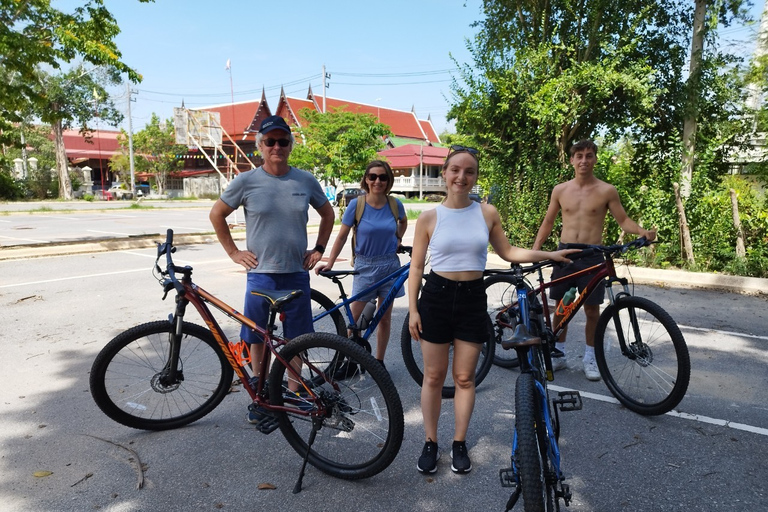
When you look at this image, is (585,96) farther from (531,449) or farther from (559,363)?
(531,449)

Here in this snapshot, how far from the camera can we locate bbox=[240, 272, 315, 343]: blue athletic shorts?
3.41 m

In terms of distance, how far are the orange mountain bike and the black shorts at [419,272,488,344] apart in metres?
0.40

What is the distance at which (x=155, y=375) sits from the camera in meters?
3.43

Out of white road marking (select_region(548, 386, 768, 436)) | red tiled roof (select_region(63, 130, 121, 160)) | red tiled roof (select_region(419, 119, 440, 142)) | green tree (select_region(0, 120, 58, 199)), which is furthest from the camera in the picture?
red tiled roof (select_region(419, 119, 440, 142))

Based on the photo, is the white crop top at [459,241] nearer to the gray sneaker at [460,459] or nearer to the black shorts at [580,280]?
the gray sneaker at [460,459]

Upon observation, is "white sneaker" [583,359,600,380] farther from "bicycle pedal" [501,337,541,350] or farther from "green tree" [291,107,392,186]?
"green tree" [291,107,392,186]

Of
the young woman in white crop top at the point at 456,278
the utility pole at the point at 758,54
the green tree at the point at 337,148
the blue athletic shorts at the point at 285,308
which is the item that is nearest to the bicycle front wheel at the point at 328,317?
the blue athletic shorts at the point at 285,308

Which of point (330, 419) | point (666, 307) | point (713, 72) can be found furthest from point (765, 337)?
point (713, 72)

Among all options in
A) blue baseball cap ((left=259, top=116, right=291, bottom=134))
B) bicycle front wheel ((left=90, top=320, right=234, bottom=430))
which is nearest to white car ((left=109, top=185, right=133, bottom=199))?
bicycle front wheel ((left=90, top=320, right=234, bottom=430))

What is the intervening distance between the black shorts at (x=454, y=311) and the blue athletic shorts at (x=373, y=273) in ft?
4.14

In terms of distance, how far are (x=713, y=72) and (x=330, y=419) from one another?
1023 cm

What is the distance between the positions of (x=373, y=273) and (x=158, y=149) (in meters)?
52.6

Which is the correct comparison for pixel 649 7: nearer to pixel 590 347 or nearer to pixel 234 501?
pixel 590 347

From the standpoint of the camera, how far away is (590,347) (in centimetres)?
457
